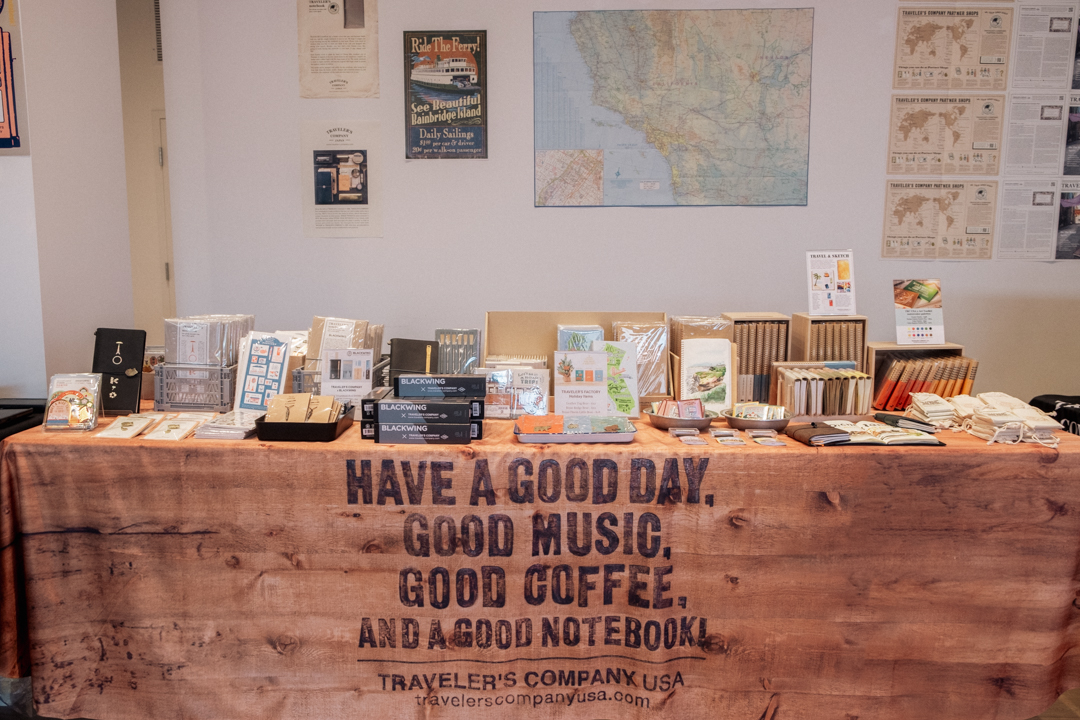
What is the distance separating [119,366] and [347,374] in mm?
823

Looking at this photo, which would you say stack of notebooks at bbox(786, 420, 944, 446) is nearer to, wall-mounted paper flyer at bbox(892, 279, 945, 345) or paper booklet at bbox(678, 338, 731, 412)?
paper booklet at bbox(678, 338, 731, 412)

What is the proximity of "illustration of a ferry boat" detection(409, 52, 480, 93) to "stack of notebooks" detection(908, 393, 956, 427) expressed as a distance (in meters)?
2.53

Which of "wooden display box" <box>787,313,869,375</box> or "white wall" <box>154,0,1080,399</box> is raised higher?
"white wall" <box>154,0,1080,399</box>

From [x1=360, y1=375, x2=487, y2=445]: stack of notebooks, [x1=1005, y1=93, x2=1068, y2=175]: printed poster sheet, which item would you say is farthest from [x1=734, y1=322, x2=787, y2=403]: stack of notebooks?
[x1=1005, y1=93, x2=1068, y2=175]: printed poster sheet

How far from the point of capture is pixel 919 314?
96.1 inches

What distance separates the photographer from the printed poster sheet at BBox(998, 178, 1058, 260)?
3418mm

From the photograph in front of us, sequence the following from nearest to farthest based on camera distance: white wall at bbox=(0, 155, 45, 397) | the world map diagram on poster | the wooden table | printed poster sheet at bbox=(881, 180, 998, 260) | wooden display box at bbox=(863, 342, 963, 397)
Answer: the wooden table < white wall at bbox=(0, 155, 45, 397) < wooden display box at bbox=(863, 342, 963, 397) < the world map diagram on poster < printed poster sheet at bbox=(881, 180, 998, 260)

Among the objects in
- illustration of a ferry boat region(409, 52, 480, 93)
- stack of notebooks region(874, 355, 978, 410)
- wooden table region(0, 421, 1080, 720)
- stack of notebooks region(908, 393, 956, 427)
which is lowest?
wooden table region(0, 421, 1080, 720)

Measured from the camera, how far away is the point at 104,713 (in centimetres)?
200

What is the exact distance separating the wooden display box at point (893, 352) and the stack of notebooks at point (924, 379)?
42 millimetres

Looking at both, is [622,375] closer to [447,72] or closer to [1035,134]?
[447,72]


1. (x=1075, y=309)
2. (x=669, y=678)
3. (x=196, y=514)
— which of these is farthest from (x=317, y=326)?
(x=1075, y=309)

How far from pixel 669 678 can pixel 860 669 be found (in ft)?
1.90

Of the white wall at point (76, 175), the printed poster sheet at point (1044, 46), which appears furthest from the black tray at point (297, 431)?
the printed poster sheet at point (1044, 46)
